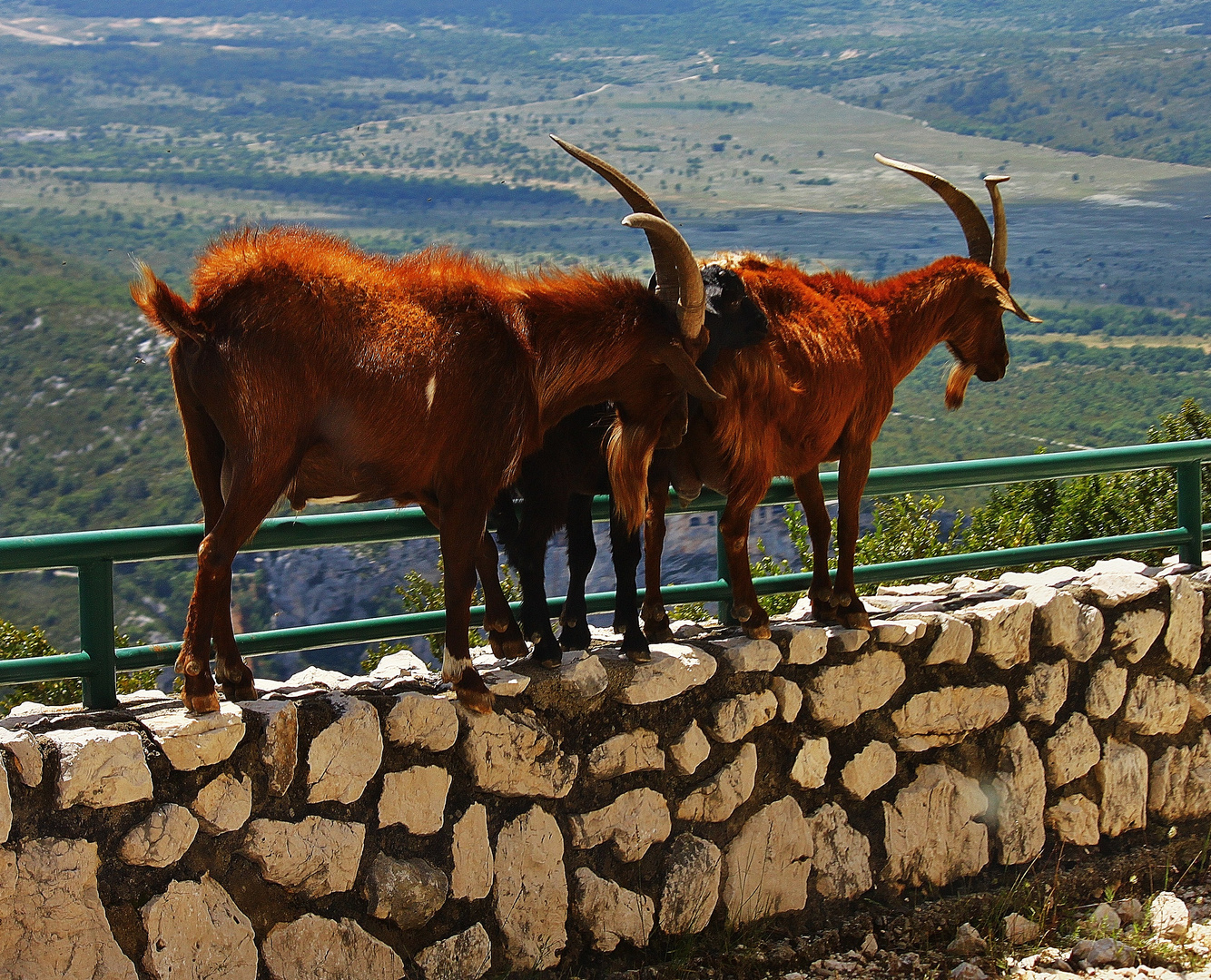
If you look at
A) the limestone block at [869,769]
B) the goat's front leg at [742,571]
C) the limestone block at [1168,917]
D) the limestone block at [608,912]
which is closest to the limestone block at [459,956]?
the limestone block at [608,912]

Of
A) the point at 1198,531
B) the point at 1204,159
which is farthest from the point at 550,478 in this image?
the point at 1204,159

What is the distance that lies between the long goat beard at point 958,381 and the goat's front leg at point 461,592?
7.02ft

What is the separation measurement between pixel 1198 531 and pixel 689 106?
92.1m

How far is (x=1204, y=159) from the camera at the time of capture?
225 feet

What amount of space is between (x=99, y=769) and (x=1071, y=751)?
3.80 m

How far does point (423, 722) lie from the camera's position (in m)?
3.70

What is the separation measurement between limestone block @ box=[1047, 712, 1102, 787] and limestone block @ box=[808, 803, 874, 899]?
993mm

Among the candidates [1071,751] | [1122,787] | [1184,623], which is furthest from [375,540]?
[1184,623]

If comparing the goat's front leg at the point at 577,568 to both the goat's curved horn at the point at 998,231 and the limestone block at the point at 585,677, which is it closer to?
the limestone block at the point at 585,677

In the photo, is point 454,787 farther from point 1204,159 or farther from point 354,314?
point 1204,159

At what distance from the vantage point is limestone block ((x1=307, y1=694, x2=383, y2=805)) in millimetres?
3543

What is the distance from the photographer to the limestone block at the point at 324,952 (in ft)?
11.5

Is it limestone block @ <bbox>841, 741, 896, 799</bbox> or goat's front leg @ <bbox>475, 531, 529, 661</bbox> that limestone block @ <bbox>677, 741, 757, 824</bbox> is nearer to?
limestone block @ <bbox>841, 741, 896, 799</bbox>

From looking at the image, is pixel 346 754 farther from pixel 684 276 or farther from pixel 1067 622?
pixel 1067 622
